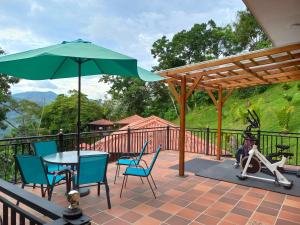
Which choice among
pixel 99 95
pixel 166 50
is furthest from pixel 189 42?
pixel 99 95

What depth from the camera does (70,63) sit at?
13.3 feet

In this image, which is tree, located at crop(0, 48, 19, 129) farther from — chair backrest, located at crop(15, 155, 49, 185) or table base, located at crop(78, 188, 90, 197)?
chair backrest, located at crop(15, 155, 49, 185)

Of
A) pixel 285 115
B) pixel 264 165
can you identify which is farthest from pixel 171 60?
pixel 264 165

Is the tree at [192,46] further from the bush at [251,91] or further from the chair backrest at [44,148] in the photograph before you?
the chair backrest at [44,148]

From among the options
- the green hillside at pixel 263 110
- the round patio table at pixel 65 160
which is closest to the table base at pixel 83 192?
the round patio table at pixel 65 160

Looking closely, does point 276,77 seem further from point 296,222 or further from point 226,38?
point 226,38

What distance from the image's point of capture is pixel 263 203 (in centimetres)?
363

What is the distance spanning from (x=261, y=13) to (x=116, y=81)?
1953cm

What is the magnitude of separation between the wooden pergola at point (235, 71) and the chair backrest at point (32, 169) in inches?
116

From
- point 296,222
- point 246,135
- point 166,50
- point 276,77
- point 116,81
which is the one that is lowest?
point 296,222

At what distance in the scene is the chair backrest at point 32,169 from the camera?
3047mm

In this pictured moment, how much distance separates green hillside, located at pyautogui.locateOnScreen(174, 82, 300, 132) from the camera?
1155 cm

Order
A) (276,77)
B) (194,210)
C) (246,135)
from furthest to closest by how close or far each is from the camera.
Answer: (276,77)
(246,135)
(194,210)

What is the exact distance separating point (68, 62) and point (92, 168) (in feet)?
6.43
